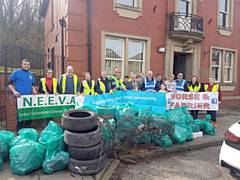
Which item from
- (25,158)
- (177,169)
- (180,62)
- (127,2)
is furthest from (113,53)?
(25,158)

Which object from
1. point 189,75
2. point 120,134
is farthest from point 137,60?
point 120,134

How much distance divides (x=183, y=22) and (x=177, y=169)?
912 centimetres

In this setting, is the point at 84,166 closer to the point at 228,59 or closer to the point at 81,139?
the point at 81,139

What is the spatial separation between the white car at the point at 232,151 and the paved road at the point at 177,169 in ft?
2.36

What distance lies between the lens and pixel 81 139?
420 cm

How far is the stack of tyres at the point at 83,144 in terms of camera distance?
13.8ft

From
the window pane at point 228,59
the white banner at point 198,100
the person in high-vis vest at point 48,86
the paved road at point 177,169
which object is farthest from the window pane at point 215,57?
the person in high-vis vest at point 48,86

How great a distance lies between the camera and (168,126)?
5.78 m

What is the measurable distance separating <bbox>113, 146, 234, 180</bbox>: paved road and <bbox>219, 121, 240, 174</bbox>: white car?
0.72 m

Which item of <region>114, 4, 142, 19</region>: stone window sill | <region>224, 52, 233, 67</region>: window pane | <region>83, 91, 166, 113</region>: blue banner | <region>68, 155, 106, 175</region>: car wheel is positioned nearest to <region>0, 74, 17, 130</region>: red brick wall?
<region>83, 91, 166, 113</region>: blue banner

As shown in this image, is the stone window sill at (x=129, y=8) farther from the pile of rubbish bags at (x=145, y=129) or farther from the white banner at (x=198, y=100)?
the pile of rubbish bags at (x=145, y=129)

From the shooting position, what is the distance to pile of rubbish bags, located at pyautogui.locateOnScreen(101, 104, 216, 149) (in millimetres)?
4997

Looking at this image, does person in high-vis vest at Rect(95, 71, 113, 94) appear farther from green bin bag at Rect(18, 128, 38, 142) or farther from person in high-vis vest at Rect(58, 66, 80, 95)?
green bin bag at Rect(18, 128, 38, 142)

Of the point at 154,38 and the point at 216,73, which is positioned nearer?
the point at 154,38
